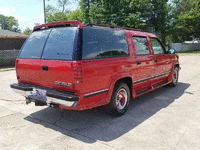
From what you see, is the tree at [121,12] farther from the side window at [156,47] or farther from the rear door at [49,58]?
the rear door at [49,58]

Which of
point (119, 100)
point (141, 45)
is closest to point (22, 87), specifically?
point (119, 100)

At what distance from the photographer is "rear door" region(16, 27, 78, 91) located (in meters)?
3.44

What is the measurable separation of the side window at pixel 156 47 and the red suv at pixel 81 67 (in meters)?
0.89

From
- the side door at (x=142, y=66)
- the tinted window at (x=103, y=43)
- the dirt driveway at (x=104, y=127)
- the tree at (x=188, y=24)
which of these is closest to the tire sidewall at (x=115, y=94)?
the dirt driveway at (x=104, y=127)

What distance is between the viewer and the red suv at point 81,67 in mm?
3383

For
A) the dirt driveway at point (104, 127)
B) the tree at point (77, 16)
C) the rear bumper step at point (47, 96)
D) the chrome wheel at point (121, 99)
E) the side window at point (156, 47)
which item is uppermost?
the tree at point (77, 16)

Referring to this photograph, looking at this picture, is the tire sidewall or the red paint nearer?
the red paint

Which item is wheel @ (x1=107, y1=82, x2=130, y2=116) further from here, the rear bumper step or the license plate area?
the license plate area

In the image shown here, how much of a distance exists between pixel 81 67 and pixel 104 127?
1397mm

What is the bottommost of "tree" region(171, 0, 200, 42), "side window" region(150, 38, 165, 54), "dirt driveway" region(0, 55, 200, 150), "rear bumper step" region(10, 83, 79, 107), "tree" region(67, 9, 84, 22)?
"dirt driveway" region(0, 55, 200, 150)

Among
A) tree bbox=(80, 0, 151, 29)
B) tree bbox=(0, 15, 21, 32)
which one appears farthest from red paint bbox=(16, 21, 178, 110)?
tree bbox=(0, 15, 21, 32)

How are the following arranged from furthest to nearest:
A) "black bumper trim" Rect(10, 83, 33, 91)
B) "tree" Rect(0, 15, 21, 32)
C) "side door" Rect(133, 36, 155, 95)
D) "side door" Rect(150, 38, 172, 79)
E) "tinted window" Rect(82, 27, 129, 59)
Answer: "tree" Rect(0, 15, 21, 32) < "side door" Rect(150, 38, 172, 79) < "side door" Rect(133, 36, 155, 95) < "black bumper trim" Rect(10, 83, 33, 91) < "tinted window" Rect(82, 27, 129, 59)

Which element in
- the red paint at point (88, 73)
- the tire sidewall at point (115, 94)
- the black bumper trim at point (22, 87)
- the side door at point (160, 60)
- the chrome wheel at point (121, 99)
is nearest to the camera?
the red paint at point (88, 73)

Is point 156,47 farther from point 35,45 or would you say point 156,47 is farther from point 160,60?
point 35,45
